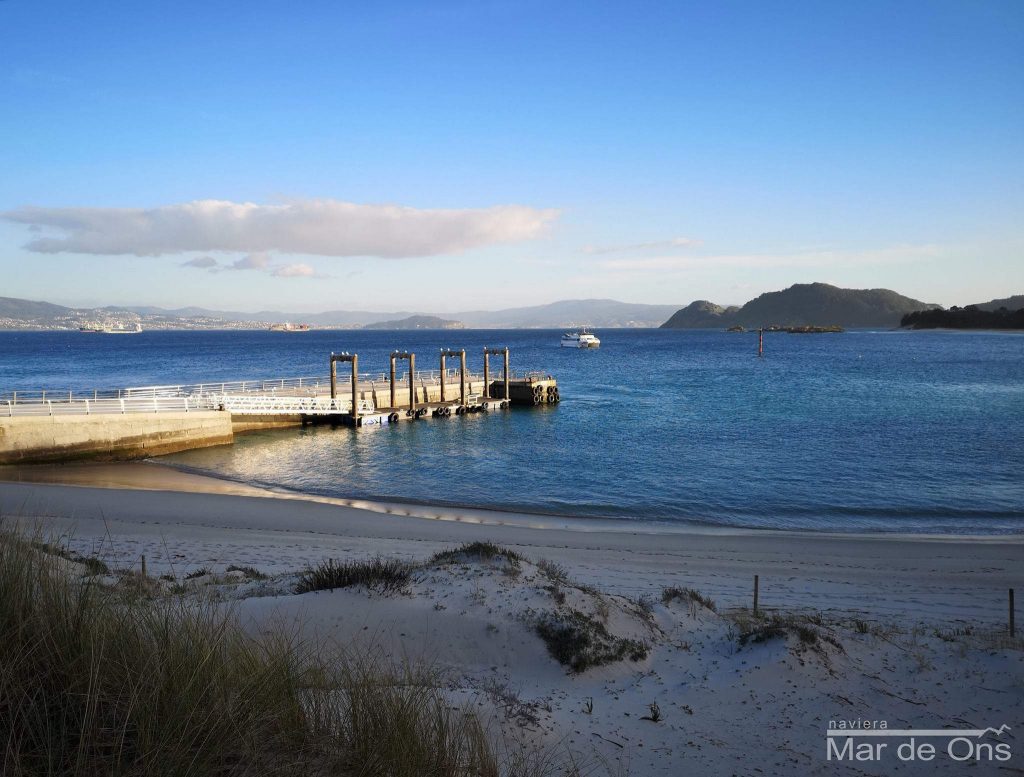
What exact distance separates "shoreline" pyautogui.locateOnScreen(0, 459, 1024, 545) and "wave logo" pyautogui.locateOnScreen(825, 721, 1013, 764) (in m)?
11.5

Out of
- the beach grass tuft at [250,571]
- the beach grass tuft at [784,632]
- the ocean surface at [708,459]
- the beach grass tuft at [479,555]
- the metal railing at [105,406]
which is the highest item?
the metal railing at [105,406]

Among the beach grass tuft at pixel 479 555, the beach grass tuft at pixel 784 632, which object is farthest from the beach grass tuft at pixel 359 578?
the beach grass tuft at pixel 784 632

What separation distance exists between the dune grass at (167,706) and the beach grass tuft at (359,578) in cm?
470

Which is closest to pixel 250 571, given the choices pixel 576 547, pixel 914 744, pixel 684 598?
pixel 684 598

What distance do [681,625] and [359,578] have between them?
172 inches

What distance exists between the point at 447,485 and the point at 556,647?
1644 centimetres

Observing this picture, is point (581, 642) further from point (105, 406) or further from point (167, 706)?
point (105, 406)

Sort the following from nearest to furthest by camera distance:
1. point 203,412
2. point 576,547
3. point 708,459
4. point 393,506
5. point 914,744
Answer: point 914,744, point 576,547, point 393,506, point 708,459, point 203,412

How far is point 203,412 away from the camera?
31.2 m

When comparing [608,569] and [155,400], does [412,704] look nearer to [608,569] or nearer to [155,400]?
[608,569]

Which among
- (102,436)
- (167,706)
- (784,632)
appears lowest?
(784,632)

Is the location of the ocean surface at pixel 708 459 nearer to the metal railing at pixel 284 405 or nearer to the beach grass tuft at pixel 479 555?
the metal railing at pixel 284 405

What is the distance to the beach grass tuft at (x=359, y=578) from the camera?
9.24 meters

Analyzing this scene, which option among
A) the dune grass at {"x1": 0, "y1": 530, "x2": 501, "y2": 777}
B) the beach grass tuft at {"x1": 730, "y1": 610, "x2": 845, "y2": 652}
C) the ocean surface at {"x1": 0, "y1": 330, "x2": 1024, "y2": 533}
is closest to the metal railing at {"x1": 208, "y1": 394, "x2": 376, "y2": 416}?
the ocean surface at {"x1": 0, "y1": 330, "x2": 1024, "y2": 533}
